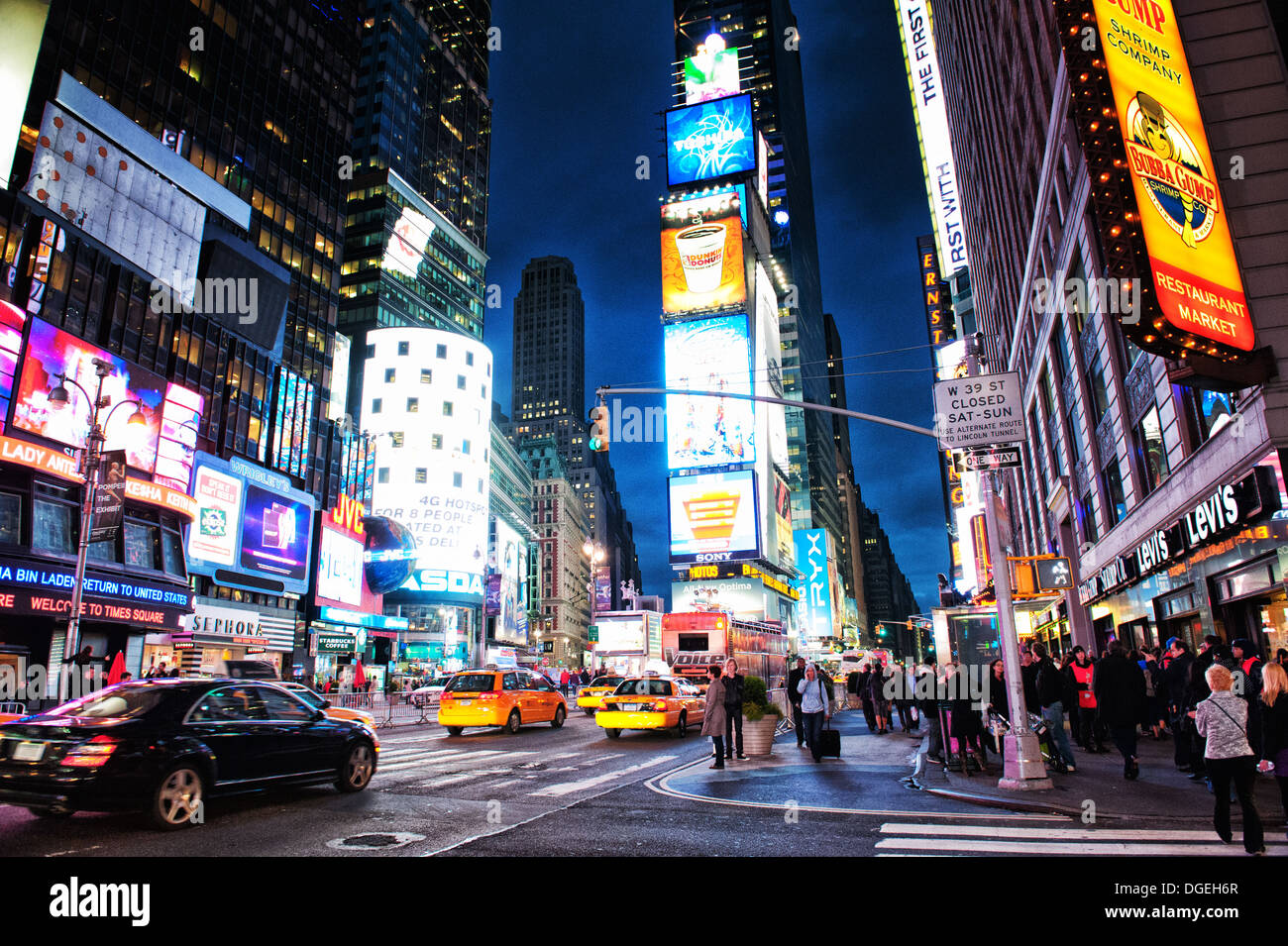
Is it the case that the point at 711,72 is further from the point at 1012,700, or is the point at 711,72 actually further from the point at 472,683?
the point at 1012,700

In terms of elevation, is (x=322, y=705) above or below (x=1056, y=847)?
above

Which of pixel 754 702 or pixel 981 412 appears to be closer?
pixel 981 412

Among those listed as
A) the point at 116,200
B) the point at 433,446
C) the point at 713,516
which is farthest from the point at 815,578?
the point at 116,200

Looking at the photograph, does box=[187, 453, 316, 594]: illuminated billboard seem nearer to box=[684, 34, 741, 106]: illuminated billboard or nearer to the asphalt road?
the asphalt road

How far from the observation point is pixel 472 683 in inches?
871

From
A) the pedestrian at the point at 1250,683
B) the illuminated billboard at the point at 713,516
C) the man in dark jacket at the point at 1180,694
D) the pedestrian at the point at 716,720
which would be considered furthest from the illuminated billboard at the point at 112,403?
the illuminated billboard at the point at 713,516

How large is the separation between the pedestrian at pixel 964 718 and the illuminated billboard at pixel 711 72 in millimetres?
106097

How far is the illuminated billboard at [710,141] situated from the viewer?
3792 inches

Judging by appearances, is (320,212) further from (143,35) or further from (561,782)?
(561,782)

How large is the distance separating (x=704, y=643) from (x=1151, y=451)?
2098 cm

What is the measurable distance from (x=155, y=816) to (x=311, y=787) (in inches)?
145

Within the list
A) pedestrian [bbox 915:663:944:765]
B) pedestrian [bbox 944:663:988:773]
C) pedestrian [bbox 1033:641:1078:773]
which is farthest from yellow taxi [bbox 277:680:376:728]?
pedestrian [bbox 1033:641:1078:773]

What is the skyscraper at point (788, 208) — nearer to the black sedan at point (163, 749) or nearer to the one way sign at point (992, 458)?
the one way sign at point (992, 458)
